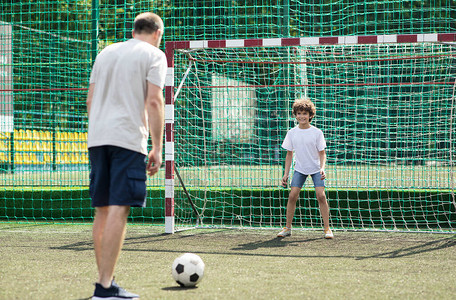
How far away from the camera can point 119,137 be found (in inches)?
140

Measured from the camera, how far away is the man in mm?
3537

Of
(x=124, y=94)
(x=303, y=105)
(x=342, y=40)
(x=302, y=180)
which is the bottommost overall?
(x=302, y=180)

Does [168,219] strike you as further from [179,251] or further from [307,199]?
[307,199]

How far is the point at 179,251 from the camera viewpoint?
582 cm

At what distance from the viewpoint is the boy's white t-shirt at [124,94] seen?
11.8ft

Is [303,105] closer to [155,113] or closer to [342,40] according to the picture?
[342,40]

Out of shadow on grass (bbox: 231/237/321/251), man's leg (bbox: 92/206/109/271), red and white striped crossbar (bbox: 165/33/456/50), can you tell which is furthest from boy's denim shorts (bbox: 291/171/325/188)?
man's leg (bbox: 92/206/109/271)

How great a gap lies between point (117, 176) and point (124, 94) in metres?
0.51

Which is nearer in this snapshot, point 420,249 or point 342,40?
point 420,249

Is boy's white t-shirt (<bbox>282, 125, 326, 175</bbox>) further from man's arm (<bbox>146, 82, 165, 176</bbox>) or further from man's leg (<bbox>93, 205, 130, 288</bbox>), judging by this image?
man's leg (<bbox>93, 205, 130, 288</bbox>)

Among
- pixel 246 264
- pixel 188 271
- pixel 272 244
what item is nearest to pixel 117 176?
pixel 188 271

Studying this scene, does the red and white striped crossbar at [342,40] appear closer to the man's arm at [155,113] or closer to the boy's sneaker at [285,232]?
the boy's sneaker at [285,232]

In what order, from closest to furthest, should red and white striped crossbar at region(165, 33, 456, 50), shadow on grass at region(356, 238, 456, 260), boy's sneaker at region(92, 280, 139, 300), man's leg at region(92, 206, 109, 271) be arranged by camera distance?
boy's sneaker at region(92, 280, 139, 300)
man's leg at region(92, 206, 109, 271)
shadow on grass at region(356, 238, 456, 260)
red and white striped crossbar at region(165, 33, 456, 50)

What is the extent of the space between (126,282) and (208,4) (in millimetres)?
13166
